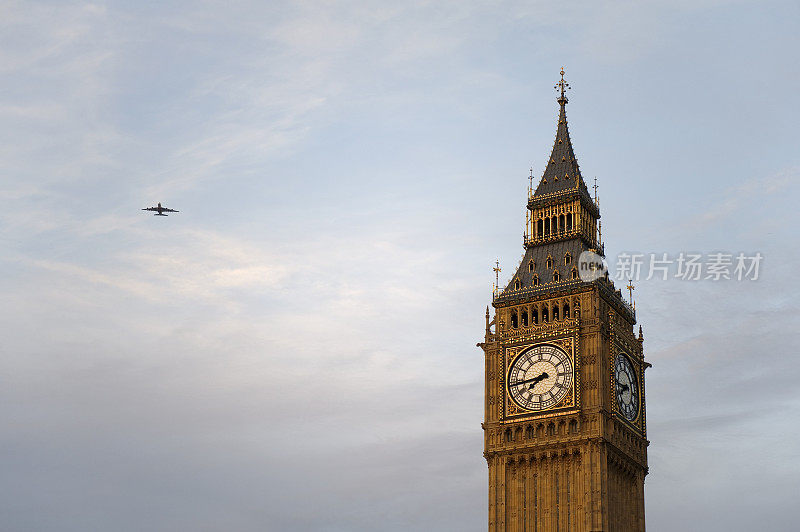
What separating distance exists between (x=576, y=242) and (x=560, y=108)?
57.3 feet

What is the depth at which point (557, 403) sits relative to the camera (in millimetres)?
142750

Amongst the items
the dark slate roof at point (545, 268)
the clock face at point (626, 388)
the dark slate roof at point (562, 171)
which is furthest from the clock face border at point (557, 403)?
the dark slate roof at point (562, 171)

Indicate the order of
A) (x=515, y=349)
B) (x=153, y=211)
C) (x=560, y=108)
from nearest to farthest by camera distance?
1. (x=153, y=211)
2. (x=515, y=349)
3. (x=560, y=108)

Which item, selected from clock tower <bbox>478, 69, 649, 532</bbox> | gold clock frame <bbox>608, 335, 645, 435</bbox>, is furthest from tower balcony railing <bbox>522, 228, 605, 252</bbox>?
gold clock frame <bbox>608, 335, 645, 435</bbox>

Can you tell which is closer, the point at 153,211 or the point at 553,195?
the point at 153,211

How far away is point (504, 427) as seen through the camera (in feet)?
473

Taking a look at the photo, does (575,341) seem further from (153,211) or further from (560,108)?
(153,211)

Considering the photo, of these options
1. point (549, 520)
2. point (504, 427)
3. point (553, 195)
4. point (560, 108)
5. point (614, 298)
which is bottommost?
point (549, 520)

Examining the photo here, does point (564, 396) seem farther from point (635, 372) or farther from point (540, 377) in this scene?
point (635, 372)

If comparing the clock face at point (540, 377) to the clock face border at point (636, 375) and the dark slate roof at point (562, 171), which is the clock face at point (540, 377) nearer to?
the clock face border at point (636, 375)

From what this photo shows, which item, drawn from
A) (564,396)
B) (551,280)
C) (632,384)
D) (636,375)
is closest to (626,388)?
(632,384)

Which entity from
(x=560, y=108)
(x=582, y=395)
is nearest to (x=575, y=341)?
(x=582, y=395)

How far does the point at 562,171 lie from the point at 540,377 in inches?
951

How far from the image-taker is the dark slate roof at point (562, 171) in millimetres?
156250
